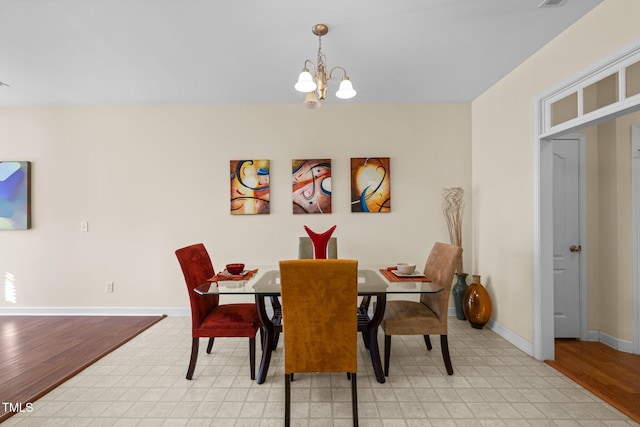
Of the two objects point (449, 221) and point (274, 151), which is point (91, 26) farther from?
point (449, 221)

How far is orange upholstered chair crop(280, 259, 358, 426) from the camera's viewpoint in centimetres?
167

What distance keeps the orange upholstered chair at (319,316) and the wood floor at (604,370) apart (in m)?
1.76

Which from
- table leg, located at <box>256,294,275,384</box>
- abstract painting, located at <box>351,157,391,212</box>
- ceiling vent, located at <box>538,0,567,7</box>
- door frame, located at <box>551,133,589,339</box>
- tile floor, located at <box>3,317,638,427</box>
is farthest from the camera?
abstract painting, located at <box>351,157,391,212</box>

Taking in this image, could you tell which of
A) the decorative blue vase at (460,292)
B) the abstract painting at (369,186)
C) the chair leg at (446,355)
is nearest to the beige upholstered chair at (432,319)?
the chair leg at (446,355)

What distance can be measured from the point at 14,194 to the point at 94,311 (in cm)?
172

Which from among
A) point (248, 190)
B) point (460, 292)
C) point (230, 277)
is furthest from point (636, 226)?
point (248, 190)

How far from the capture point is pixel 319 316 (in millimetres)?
1752

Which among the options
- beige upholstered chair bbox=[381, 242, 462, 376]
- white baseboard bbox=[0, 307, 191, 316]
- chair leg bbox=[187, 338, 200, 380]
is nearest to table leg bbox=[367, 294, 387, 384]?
beige upholstered chair bbox=[381, 242, 462, 376]

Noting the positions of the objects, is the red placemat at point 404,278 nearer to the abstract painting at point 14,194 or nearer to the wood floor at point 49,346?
the wood floor at point 49,346

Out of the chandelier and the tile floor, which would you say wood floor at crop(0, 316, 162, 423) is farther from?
the chandelier

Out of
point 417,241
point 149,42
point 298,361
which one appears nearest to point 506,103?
point 417,241

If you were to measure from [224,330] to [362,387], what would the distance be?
1089 mm

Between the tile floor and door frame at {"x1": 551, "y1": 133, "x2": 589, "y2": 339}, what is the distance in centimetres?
83

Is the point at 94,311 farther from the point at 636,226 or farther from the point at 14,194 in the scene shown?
the point at 636,226
